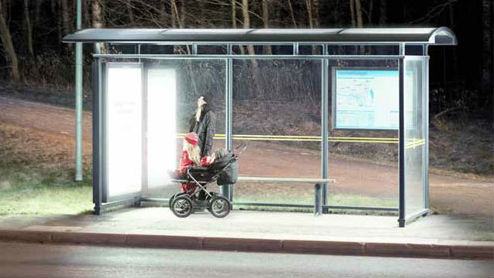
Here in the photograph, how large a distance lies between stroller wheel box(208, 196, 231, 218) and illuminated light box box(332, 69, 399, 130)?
1.83 m

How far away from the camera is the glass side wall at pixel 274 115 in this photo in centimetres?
1656

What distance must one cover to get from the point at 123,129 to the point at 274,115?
2285 millimetres

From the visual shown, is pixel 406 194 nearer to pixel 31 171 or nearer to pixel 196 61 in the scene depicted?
pixel 196 61

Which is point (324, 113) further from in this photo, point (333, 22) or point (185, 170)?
point (333, 22)

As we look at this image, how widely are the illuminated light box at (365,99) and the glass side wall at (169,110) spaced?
5.97 feet

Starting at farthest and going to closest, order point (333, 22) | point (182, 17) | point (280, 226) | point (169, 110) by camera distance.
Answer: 1. point (333, 22)
2. point (182, 17)
3. point (169, 110)
4. point (280, 226)

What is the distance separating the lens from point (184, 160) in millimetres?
16125

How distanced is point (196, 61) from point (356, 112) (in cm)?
244

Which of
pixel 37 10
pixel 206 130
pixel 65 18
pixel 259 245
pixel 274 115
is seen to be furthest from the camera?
pixel 37 10

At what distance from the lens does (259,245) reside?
13438 millimetres

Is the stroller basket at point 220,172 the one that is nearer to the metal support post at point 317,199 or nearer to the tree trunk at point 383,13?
the metal support post at point 317,199

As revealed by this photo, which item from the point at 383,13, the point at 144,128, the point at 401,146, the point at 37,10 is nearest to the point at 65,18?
the point at 37,10

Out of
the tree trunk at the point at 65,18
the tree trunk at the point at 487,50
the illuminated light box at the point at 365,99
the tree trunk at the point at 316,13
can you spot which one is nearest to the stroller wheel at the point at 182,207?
the illuminated light box at the point at 365,99

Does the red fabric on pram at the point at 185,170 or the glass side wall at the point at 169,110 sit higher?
the glass side wall at the point at 169,110
